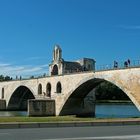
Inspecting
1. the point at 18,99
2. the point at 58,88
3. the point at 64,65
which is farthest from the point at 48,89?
the point at 18,99

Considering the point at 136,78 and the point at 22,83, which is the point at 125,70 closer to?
the point at 136,78

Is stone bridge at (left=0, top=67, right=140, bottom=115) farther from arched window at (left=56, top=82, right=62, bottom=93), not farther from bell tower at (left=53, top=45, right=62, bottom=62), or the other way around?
bell tower at (left=53, top=45, right=62, bottom=62)

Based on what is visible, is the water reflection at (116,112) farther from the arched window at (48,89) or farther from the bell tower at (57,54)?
the bell tower at (57,54)

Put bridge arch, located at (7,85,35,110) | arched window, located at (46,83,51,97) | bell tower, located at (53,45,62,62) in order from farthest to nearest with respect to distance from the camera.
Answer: bridge arch, located at (7,85,35,110), bell tower, located at (53,45,62,62), arched window, located at (46,83,51,97)

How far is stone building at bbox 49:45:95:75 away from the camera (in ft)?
268

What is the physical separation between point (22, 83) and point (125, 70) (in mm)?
39471

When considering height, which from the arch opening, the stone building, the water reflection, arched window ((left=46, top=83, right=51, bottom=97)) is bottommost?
the water reflection

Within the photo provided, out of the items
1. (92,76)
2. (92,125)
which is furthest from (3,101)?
(92,125)

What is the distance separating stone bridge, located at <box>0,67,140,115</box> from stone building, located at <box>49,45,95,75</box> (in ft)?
18.6

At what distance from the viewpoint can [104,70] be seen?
57031 mm

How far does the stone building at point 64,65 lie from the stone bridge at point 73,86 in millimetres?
5659

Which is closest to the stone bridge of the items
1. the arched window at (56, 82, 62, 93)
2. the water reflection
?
the arched window at (56, 82, 62, 93)

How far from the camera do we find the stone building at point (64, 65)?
8162 centimetres

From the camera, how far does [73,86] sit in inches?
2581
